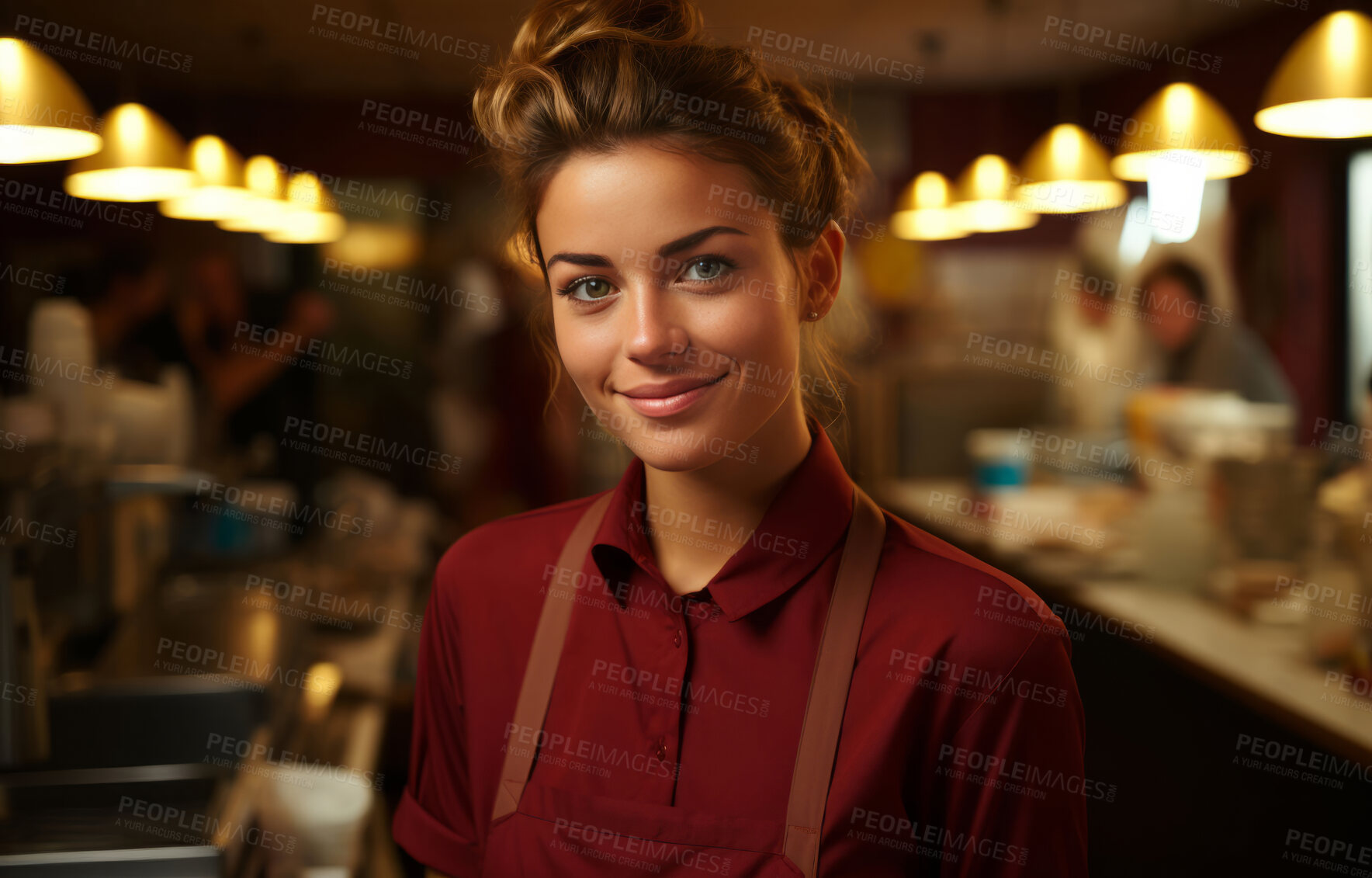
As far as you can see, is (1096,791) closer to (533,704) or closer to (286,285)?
(533,704)

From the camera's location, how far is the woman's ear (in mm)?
830

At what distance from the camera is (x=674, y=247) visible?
2.38 feet

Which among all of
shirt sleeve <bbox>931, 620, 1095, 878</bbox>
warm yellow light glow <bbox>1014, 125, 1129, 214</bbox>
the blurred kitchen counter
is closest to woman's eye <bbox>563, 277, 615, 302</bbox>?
shirt sleeve <bbox>931, 620, 1095, 878</bbox>

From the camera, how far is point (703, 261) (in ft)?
2.41

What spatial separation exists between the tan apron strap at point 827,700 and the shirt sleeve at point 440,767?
0.37 metres

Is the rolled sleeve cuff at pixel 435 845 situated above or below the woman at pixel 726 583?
below

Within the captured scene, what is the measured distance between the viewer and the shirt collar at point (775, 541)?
821 millimetres

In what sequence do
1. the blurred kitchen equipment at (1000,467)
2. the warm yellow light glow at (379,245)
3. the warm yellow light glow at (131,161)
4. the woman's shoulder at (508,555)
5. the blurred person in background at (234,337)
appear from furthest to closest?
the warm yellow light glow at (379,245), the blurred kitchen equipment at (1000,467), the blurred person in background at (234,337), the warm yellow light glow at (131,161), the woman's shoulder at (508,555)

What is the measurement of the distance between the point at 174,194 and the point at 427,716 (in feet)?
4.23

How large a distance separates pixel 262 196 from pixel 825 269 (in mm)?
1689

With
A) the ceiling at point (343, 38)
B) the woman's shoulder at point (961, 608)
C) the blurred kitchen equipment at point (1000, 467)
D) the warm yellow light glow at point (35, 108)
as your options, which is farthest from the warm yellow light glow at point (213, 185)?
the blurred kitchen equipment at point (1000, 467)

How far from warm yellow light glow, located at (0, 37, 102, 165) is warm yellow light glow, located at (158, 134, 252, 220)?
56 centimetres

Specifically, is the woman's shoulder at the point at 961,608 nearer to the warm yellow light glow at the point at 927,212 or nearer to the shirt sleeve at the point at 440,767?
the shirt sleeve at the point at 440,767

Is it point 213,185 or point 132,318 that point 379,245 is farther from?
point 213,185
